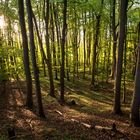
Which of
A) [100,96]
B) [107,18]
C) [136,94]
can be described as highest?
[107,18]

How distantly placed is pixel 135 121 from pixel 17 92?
12601 millimetres

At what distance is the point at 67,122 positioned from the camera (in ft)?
41.6

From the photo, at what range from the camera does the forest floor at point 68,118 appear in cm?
1058

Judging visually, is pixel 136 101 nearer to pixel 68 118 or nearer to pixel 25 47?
pixel 68 118

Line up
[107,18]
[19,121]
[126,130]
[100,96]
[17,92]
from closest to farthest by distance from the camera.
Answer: [126,130] < [19,121] < [100,96] < [17,92] < [107,18]

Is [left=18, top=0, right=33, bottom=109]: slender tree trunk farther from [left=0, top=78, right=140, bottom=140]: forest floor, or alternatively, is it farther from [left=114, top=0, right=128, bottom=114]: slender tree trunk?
[left=114, top=0, right=128, bottom=114]: slender tree trunk

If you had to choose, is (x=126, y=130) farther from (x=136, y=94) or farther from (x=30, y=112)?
(x=30, y=112)

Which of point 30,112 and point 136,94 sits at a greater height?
point 136,94

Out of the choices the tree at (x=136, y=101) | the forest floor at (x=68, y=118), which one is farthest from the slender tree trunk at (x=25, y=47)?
the tree at (x=136, y=101)

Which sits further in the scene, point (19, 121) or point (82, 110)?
point (82, 110)

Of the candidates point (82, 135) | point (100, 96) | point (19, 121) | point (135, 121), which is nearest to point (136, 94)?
point (135, 121)

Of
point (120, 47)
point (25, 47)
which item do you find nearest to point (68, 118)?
point (120, 47)

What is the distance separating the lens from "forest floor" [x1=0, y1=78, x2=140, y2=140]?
34.7 feet

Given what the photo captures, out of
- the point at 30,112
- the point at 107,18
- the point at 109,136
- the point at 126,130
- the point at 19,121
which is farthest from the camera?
the point at 107,18
